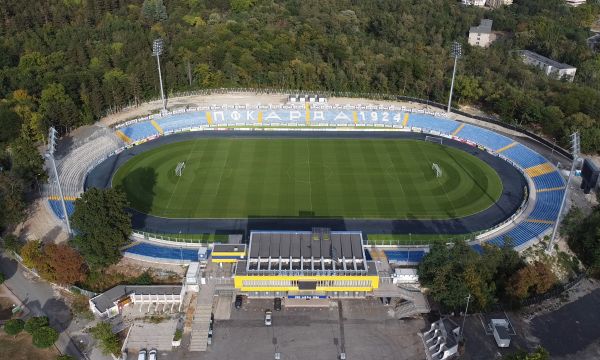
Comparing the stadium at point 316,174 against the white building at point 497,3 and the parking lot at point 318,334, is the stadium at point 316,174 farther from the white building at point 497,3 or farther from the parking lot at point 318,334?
the white building at point 497,3

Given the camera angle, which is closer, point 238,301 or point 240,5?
point 238,301

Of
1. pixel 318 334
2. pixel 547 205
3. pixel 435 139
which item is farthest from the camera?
pixel 435 139

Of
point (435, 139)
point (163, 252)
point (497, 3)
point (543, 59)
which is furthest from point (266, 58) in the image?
point (497, 3)

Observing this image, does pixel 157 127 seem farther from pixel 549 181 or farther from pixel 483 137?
pixel 549 181

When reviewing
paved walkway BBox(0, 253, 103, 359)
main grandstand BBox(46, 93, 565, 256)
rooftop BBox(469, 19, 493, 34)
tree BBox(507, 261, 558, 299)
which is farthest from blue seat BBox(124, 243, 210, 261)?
rooftop BBox(469, 19, 493, 34)

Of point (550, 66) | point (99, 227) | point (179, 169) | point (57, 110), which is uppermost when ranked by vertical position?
point (57, 110)

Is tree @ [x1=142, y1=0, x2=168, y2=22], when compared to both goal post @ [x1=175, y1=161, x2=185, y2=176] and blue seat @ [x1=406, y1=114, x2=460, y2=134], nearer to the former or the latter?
goal post @ [x1=175, y1=161, x2=185, y2=176]
